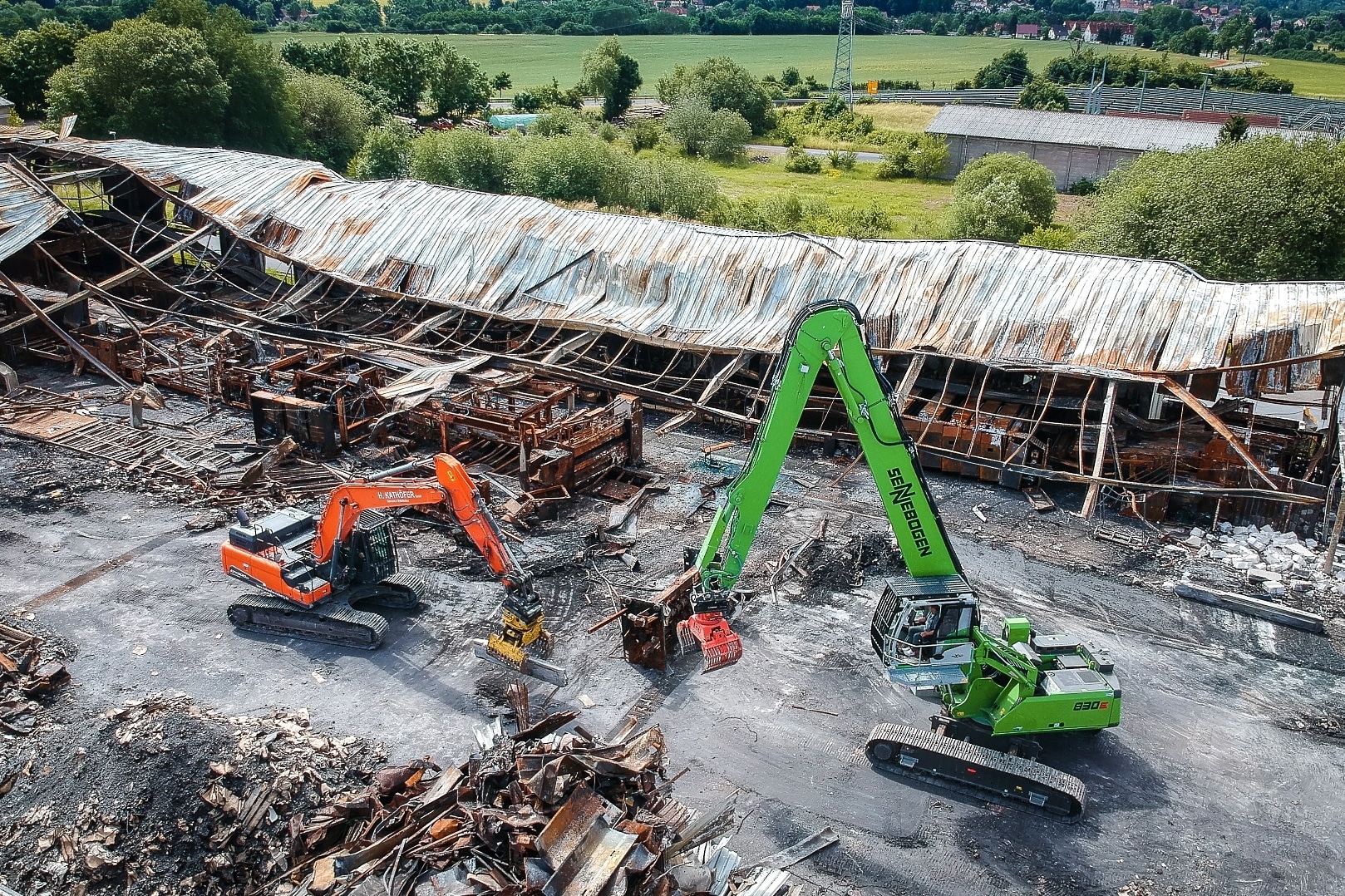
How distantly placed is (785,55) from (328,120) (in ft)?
319

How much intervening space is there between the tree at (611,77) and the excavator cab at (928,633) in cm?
7702

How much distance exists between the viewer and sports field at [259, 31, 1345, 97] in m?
121

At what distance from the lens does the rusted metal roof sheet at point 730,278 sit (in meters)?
27.0

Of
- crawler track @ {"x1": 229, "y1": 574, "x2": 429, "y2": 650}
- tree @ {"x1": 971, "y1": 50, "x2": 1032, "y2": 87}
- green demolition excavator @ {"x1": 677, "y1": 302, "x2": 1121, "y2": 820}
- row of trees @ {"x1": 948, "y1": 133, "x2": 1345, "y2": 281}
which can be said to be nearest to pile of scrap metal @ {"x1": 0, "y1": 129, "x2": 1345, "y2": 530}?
crawler track @ {"x1": 229, "y1": 574, "x2": 429, "y2": 650}

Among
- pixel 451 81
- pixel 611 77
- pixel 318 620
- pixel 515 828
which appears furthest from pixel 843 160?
pixel 515 828

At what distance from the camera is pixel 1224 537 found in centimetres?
2381

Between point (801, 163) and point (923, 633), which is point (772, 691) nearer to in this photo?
point (923, 633)

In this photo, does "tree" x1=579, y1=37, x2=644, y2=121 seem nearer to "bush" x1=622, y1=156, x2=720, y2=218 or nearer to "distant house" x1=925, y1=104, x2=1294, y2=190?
"distant house" x1=925, y1=104, x2=1294, y2=190

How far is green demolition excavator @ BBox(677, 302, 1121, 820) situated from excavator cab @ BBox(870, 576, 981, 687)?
2 cm

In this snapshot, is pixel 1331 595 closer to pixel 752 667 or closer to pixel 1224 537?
pixel 1224 537

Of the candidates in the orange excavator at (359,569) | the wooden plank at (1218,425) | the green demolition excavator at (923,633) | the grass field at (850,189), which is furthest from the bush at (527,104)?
the green demolition excavator at (923,633)

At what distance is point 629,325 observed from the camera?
31484 mm

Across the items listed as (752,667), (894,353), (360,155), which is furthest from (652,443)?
(360,155)

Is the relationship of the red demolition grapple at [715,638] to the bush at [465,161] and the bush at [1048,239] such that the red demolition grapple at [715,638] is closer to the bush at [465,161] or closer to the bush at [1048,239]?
the bush at [1048,239]
